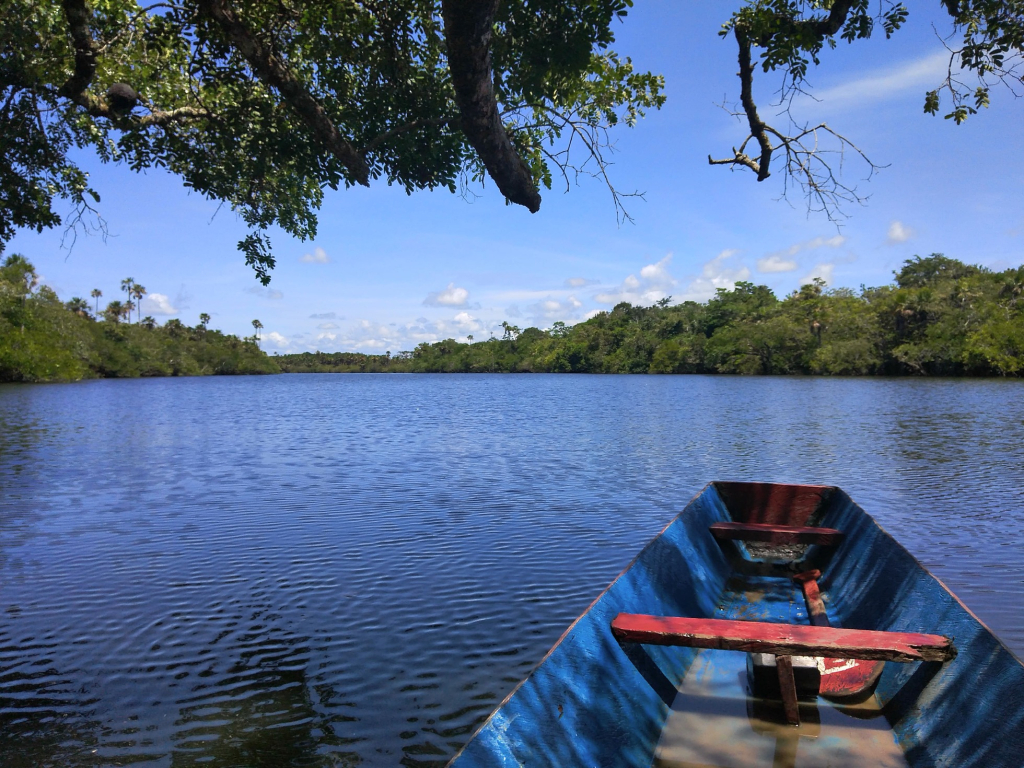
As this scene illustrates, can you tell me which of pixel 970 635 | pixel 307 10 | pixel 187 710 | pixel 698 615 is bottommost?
pixel 187 710

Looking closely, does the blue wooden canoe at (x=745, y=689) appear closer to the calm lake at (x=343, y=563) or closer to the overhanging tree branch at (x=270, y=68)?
the calm lake at (x=343, y=563)

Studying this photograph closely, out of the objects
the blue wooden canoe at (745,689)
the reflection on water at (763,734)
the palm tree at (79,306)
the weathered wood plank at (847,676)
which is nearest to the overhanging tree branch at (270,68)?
the blue wooden canoe at (745,689)

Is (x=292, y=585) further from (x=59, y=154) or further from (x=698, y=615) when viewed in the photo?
(x=59, y=154)

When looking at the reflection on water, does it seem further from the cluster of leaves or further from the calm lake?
the cluster of leaves

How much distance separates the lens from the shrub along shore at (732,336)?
5834 centimetres

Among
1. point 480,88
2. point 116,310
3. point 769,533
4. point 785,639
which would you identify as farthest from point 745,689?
point 116,310

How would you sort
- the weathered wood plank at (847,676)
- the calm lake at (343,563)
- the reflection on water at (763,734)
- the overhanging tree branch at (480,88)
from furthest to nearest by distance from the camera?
the calm lake at (343,563) → the weathered wood plank at (847,676) → the reflection on water at (763,734) → the overhanging tree branch at (480,88)

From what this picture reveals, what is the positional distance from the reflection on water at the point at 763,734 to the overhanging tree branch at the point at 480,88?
11.0 feet

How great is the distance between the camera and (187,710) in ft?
16.2

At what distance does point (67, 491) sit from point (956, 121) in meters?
15.1

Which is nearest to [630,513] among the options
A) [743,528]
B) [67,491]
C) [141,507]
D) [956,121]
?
[743,528]

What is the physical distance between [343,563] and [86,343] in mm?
80311

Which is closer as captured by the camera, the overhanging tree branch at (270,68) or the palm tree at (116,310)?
the overhanging tree branch at (270,68)

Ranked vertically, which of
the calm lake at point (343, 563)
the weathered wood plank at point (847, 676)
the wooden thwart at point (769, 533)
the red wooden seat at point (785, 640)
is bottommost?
the calm lake at point (343, 563)
